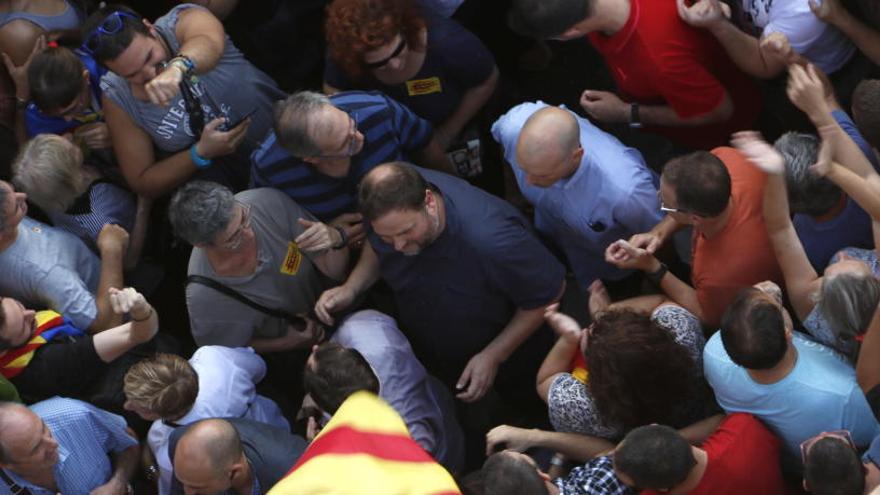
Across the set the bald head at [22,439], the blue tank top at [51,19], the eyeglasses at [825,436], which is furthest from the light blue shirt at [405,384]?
the blue tank top at [51,19]

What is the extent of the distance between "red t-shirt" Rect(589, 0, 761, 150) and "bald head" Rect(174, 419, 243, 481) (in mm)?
1969

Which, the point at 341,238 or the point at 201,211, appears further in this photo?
the point at 341,238

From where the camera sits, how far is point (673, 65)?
3.86 m

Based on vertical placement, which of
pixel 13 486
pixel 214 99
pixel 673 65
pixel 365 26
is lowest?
pixel 13 486

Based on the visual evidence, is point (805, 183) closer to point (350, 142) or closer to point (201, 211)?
point (350, 142)

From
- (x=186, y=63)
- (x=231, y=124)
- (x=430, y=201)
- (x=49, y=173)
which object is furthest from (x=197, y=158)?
(x=430, y=201)

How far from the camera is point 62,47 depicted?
4180mm

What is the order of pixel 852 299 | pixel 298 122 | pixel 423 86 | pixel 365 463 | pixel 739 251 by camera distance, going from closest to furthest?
1. pixel 365 463
2. pixel 852 299
3. pixel 739 251
4. pixel 298 122
5. pixel 423 86

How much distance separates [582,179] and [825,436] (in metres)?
1.24

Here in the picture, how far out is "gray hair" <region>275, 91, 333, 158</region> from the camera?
3.73 metres

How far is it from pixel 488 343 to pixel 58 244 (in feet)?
5.44

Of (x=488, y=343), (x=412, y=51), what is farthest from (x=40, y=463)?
(x=412, y=51)

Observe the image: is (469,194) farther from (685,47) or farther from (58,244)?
(58,244)

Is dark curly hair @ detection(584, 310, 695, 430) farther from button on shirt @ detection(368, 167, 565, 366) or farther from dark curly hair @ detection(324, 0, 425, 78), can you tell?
dark curly hair @ detection(324, 0, 425, 78)
